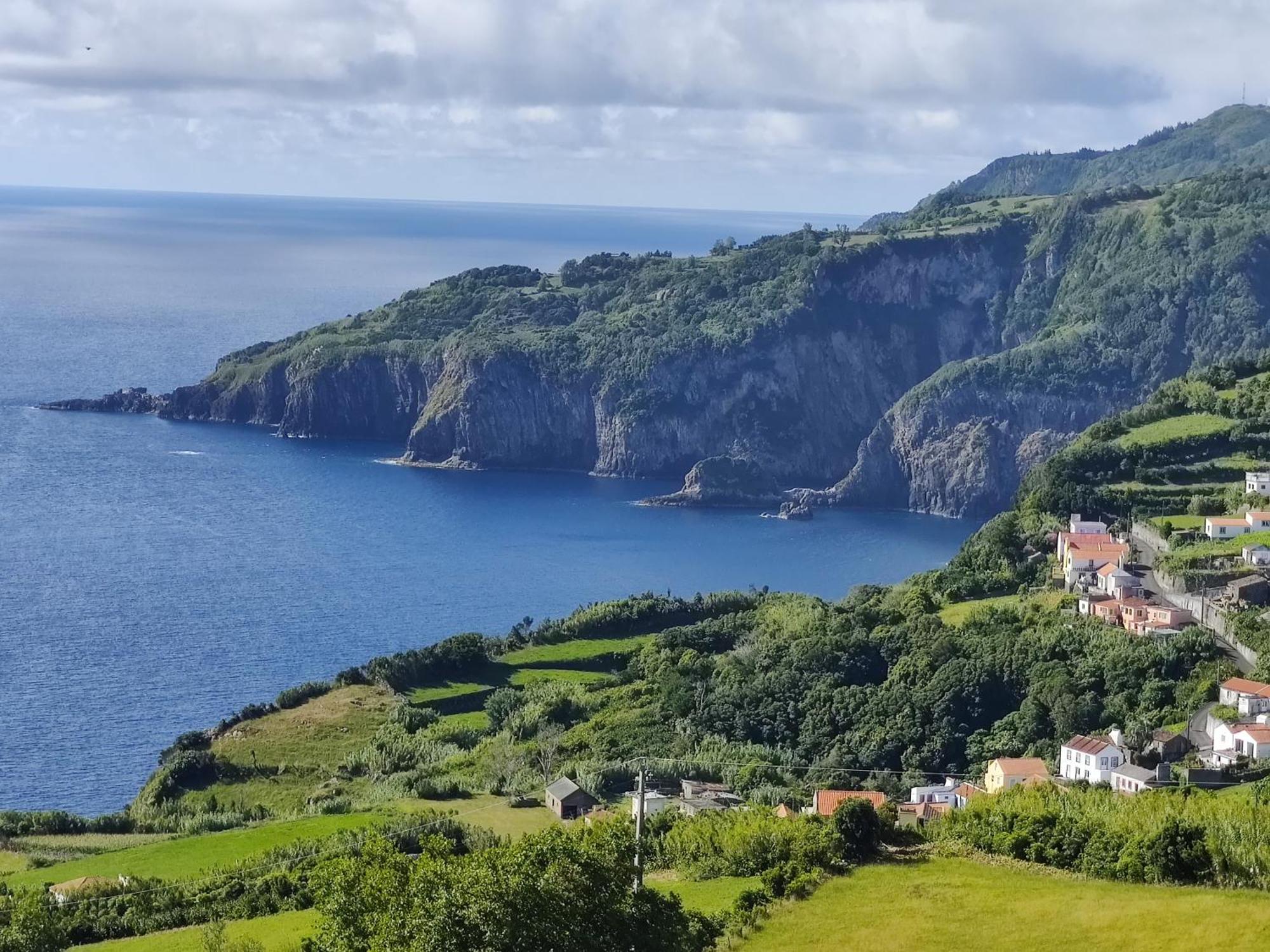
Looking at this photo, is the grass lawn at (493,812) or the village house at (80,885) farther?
the grass lawn at (493,812)

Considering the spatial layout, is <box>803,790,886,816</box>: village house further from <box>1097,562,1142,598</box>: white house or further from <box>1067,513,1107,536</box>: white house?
<box>1067,513,1107,536</box>: white house

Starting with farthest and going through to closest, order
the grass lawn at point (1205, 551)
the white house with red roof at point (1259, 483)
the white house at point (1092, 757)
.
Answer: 1. the white house with red roof at point (1259, 483)
2. the grass lawn at point (1205, 551)
3. the white house at point (1092, 757)

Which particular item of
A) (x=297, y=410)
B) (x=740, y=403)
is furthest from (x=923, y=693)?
(x=297, y=410)

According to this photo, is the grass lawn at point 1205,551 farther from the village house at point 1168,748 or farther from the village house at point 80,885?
the village house at point 80,885

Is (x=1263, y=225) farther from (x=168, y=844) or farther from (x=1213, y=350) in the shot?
(x=168, y=844)

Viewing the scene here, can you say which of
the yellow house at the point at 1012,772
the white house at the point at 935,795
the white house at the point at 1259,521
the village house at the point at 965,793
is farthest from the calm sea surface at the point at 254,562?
the white house at the point at 1259,521
